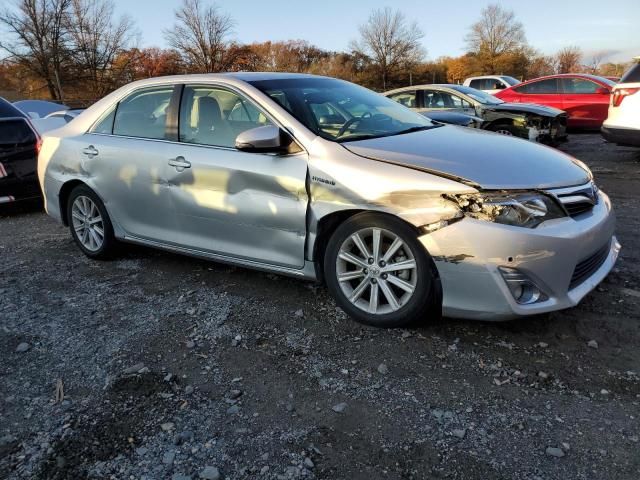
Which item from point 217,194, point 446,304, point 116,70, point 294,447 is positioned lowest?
point 294,447

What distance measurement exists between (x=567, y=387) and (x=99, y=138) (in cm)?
398

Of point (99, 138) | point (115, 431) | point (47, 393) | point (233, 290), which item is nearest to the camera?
point (115, 431)

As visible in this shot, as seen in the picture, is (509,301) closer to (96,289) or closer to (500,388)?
(500,388)

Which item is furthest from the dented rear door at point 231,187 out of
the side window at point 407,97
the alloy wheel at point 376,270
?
the side window at point 407,97

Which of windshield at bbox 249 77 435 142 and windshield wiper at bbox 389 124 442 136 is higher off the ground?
windshield at bbox 249 77 435 142

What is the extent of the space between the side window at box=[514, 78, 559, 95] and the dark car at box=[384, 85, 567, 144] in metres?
3.09

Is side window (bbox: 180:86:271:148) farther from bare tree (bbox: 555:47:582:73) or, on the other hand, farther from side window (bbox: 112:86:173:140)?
bare tree (bbox: 555:47:582:73)

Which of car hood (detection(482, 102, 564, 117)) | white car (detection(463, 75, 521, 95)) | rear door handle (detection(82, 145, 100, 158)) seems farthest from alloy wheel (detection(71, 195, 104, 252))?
white car (detection(463, 75, 521, 95))

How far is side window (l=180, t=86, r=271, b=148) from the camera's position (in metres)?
3.74

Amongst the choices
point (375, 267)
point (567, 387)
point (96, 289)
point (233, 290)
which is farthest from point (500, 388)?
point (96, 289)

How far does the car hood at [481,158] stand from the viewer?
291 cm

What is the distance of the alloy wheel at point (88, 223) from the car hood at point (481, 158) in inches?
102

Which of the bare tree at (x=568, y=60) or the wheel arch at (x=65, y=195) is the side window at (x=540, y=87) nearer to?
the wheel arch at (x=65, y=195)

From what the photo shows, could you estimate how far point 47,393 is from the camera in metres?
2.78
